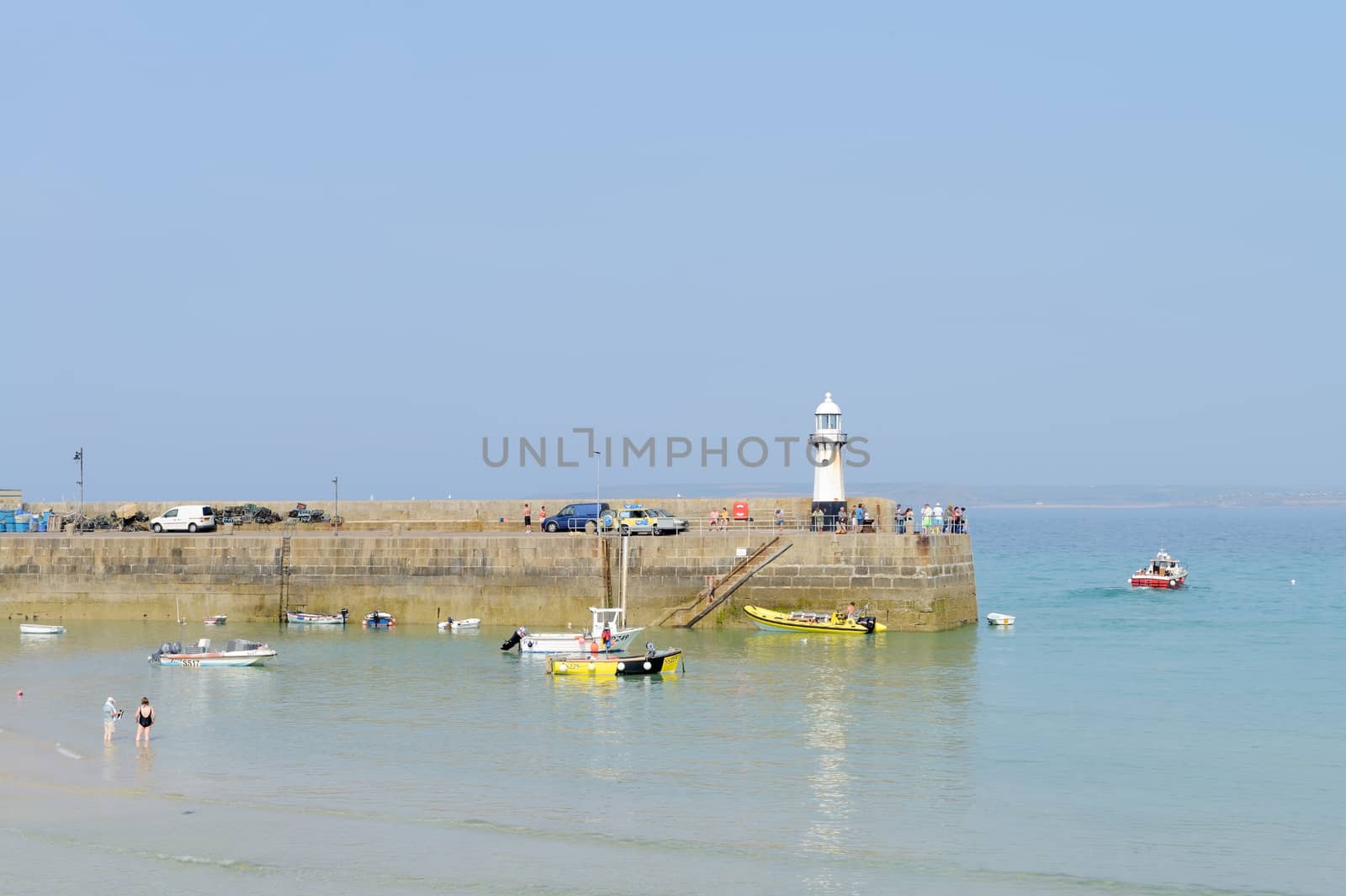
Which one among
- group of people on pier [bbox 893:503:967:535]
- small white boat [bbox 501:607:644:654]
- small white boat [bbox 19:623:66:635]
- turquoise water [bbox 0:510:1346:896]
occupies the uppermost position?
group of people on pier [bbox 893:503:967:535]

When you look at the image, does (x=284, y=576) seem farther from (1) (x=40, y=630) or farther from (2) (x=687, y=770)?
(2) (x=687, y=770)

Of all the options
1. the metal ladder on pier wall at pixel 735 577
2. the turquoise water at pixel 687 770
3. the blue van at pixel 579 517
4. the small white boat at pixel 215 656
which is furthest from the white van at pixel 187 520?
the metal ladder on pier wall at pixel 735 577

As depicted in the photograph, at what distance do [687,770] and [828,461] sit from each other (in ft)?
76.3

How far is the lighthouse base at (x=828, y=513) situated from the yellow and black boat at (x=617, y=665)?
10465mm

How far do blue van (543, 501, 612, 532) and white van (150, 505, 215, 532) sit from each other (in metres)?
13.3

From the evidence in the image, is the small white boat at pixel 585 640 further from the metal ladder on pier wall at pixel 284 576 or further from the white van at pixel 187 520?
the white van at pixel 187 520

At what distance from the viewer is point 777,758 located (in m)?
28.8

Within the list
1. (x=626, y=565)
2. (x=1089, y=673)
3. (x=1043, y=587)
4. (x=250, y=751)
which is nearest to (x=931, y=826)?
(x=250, y=751)

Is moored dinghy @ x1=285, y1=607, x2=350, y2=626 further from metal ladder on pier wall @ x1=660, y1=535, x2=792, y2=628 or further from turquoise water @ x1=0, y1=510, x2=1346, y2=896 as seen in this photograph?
metal ladder on pier wall @ x1=660, y1=535, x2=792, y2=628

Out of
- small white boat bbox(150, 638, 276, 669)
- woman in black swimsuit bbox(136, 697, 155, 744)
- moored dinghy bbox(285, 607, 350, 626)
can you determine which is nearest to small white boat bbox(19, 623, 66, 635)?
moored dinghy bbox(285, 607, 350, 626)

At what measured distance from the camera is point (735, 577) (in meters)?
45.4

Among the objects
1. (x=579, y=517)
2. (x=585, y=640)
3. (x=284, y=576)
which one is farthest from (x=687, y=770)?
(x=284, y=576)

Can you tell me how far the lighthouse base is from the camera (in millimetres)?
47906

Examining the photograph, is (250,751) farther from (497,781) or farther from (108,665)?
(108,665)
